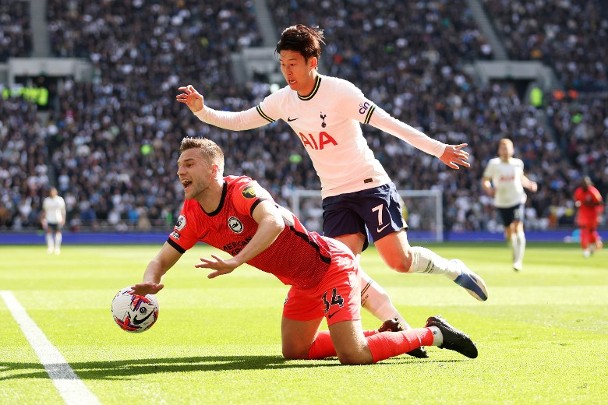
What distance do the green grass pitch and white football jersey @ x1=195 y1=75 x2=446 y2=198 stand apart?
4.91ft

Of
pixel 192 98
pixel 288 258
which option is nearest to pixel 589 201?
pixel 192 98

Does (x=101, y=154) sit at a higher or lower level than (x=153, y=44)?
lower

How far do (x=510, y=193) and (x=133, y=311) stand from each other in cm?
1417

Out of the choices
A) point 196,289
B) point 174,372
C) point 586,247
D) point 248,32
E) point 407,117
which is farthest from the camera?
point 248,32

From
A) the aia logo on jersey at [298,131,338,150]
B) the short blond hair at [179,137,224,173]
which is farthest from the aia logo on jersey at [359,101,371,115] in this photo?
the short blond hair at [179,137,224,173]

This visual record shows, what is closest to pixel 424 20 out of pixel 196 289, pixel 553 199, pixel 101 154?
pixel 553 199

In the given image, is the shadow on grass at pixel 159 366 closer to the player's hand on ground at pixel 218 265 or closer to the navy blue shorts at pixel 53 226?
the player's hand on ground at pixel 218 265

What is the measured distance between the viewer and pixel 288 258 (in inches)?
285

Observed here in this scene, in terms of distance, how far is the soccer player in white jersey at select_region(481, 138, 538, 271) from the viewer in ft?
65.9

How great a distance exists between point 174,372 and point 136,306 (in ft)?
1.84

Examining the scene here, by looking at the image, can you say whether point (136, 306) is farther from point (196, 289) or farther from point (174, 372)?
point (196, 289)

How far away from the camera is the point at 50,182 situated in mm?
41688

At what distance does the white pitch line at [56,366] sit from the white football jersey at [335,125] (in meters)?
2.29

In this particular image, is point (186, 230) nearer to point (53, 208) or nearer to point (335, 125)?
point (335, 125)
